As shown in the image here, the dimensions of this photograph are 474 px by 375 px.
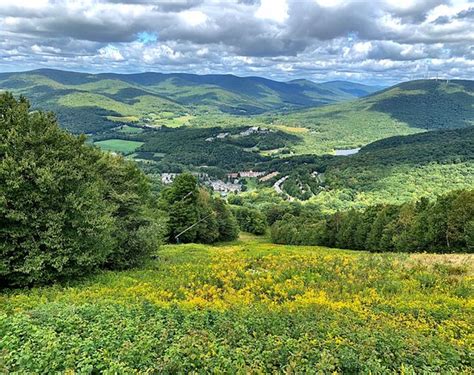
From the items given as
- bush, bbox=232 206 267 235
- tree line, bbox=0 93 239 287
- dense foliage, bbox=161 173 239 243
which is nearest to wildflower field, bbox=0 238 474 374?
tree line, bbox=0 93 239 287

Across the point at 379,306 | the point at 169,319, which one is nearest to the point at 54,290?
the point at 169,319

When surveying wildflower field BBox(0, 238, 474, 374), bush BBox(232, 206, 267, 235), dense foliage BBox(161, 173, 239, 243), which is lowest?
bush BBox(232, 206, 267, 235)

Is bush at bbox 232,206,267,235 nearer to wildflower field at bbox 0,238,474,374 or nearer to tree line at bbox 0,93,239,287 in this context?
tree line at bbox 0,93,239,287

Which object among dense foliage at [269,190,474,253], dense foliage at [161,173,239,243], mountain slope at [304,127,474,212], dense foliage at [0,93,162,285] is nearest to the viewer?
dense foliage at [0,93,162,285]

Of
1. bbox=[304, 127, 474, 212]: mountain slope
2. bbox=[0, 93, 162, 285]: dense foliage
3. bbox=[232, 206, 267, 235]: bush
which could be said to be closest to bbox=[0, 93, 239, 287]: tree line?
bbox=[0, 93, 162, 285]: dense foliage

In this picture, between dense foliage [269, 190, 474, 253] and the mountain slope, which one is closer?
dense foliage [269, 190, 474, 253]

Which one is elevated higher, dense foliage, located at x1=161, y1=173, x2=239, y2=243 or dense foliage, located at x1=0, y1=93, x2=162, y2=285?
dense foliage, located at x1=0, y1=93, x2=162, y2=285

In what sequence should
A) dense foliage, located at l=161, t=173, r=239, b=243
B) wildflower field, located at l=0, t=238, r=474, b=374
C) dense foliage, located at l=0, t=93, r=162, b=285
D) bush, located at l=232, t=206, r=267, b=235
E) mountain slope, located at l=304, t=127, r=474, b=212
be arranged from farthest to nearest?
mountain slope, located at l=304, t=127, r=474, b=212
bush, located at l=232, t=206, r=267, b=235
dense foliage, located at l=161, t=173, r=239, b=243
dense foliage, located at l=0, t=93, r=162, b=285
wildflower field, located at l=0, t=238, r=474, b=374
